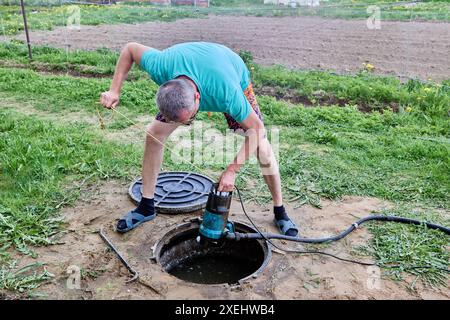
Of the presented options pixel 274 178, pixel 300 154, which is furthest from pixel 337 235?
pixel 300 154

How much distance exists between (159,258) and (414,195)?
2.23 metres

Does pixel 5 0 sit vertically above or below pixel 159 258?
above

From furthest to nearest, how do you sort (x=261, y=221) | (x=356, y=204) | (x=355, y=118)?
(x=355, y=118) → (x=356, y=204) → (x=261, y=221)

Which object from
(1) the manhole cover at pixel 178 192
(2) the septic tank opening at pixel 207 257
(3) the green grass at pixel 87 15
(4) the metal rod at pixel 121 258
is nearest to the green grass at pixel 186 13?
(3) the green grass at pixel 87 15

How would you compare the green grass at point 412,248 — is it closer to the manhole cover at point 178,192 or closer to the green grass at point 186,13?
the manhole cover at point 178,192

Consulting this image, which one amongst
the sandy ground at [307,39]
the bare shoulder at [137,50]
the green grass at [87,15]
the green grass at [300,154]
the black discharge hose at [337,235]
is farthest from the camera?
the green grass at [87,15]

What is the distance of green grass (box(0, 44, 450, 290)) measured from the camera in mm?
3383

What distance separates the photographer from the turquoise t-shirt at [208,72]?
2633 mm

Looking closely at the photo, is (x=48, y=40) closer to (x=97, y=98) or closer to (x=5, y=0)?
(x=97, y=98)

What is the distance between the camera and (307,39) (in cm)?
1109

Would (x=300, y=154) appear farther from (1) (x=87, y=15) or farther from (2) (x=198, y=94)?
(1) (x=87, y=15)

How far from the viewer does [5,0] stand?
17.8 metres
